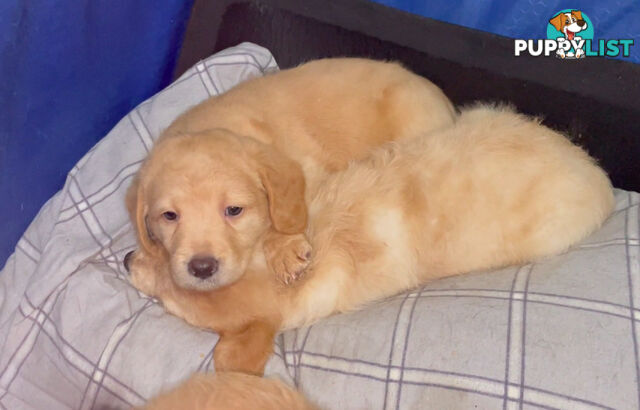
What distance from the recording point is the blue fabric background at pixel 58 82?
218cm

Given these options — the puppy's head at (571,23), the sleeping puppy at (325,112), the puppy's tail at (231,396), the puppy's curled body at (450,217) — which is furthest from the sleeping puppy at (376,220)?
the puppy's head at (571,23)

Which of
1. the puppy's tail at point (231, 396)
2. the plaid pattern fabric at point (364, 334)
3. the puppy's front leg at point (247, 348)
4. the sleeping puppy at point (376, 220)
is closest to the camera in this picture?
the puppy's tail at point (231, 396)

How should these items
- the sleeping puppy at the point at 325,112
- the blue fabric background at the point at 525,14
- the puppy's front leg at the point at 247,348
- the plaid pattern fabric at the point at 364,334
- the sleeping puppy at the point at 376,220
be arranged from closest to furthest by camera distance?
1. the plaid pattern fabric at the point at 364,334
2. the puppy's front leg at the point at 247,348
3. the sleeping puppy at the point at 376,220
4. the sleeping puppy at the point at 325,112
5. the blue fabric background at the point at 525,14

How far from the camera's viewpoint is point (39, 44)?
2.23 m

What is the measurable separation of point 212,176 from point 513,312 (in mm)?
932

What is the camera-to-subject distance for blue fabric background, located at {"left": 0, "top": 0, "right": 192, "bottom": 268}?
2184 mm

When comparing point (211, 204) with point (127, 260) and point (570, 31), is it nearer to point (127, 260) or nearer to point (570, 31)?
point (127, 260)

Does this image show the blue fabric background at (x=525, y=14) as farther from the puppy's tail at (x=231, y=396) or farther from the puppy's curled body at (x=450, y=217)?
the puppy's tail at (x=231, y=396)

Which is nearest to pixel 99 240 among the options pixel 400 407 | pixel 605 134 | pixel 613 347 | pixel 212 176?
pixel 212 176

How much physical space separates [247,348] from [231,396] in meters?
0.45

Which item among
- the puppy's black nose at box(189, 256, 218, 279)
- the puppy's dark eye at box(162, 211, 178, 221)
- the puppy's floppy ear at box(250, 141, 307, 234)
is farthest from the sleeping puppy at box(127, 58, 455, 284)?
the puppy's black nose at box(189, 256, 218, 279)

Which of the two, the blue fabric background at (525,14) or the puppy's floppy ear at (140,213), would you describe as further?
the blue fabric background at (525,14)

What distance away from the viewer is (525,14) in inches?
100

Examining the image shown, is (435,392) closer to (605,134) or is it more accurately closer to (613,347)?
(613,347)
